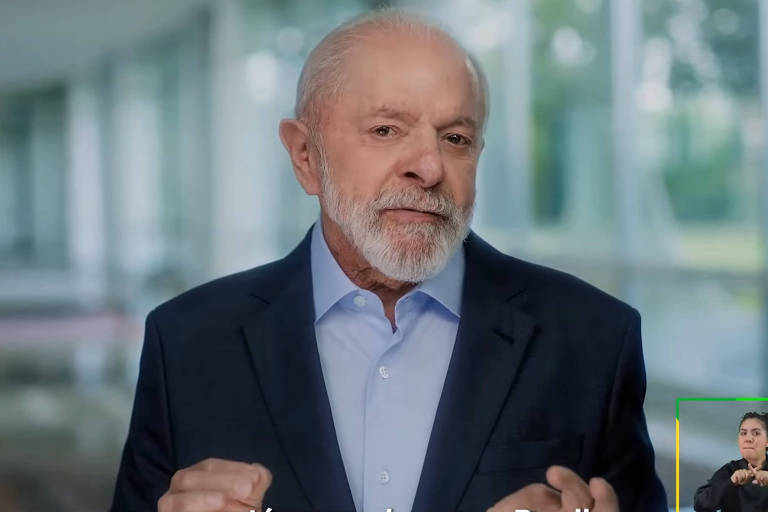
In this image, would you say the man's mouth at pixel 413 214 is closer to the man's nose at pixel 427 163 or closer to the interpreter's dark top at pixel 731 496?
the man's nose at pixel 427 163

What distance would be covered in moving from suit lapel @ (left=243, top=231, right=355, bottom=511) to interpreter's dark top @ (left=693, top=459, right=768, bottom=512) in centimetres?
41

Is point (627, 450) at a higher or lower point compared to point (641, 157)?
lower

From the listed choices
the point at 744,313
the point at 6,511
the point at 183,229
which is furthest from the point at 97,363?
the point at 183,229

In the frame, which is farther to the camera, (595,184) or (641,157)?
(595,184)

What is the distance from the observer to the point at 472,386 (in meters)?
1.32

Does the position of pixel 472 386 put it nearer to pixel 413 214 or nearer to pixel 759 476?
pixel 413 214

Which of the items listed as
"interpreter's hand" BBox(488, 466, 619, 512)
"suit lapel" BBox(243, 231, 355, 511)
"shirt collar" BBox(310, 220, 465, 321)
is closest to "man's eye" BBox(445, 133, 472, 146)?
"shirt collar" BBox(310, 220, 465, 321)

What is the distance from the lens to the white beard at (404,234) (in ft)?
4.27

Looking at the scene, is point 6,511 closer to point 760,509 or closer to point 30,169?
point 760,509

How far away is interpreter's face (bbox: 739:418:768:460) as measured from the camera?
125cm

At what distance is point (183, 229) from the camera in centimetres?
1284

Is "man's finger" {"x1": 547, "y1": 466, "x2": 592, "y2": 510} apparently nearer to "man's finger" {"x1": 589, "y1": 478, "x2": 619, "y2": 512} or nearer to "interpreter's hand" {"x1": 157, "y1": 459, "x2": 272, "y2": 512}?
"man's finger" {"x1": 589, "y1": 478, "x2": 619, "y2": 512}

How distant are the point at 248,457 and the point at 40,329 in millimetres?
8810

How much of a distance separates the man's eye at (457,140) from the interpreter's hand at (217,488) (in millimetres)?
443
